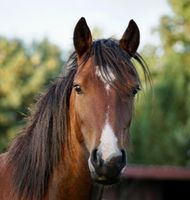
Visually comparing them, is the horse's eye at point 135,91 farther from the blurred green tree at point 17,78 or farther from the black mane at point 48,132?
the blurred green tree at point 17,78

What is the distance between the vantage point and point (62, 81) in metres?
4.56

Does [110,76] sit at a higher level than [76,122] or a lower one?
higher

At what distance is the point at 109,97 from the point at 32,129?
77 centimetres

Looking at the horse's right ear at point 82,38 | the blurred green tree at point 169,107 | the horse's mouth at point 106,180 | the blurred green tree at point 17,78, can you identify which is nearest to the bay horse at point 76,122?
the horse's right ear at point 82,38

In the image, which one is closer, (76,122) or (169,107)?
(76,122)

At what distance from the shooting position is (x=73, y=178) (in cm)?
433

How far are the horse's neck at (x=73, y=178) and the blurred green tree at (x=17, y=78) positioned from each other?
96.0 feet

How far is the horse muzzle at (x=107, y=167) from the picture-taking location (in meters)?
3.75

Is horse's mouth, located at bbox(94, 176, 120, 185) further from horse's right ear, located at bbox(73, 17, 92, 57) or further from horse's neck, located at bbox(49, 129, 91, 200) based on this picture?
horse's right ear, located at bbox(73, 17, 92, 57)

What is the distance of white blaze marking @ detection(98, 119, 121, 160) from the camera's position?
148 inches

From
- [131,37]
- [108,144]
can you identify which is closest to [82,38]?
[131,37]

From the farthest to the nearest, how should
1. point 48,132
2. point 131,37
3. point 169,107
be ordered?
Answer: point 169,107
point 131,37
point 48,132

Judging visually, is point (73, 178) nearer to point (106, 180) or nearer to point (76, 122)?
point (76, 122)

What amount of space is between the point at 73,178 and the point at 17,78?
118 feet
